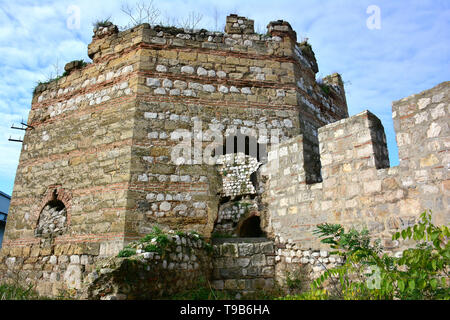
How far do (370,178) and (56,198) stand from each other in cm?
626

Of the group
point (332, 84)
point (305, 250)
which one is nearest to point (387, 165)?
point (305, 250)

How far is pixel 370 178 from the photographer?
4734mm

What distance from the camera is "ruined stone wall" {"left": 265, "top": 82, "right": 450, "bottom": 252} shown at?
163 inches

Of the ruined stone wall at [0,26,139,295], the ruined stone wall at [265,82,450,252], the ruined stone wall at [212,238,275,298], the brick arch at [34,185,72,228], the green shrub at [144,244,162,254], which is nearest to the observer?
the ruined stone wall at [265,82,450,252]

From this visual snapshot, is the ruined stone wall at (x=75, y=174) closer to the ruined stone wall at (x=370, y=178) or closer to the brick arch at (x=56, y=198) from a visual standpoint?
the brick arch at (x=56, y=198)

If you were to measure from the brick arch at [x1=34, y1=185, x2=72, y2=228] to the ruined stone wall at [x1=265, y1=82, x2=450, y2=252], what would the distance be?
13.6 feet

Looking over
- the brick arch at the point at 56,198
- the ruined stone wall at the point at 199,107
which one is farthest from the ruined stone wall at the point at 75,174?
the ruined stone wall at the point at 199,107

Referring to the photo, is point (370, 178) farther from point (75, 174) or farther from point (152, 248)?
point (75, 174)

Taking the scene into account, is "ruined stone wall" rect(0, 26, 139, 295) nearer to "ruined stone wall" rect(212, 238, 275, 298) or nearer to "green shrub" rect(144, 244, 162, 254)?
"green shrub" rect(144, 244, 162, 254)

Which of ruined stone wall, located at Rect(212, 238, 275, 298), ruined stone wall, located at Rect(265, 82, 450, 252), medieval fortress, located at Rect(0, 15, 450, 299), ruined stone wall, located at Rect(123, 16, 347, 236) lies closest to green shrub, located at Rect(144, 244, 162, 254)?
medieval fortress, located at Rect(0, 15, 450, 299)

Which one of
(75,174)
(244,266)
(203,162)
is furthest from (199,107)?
(244,266)

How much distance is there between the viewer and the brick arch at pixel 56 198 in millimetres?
7074
